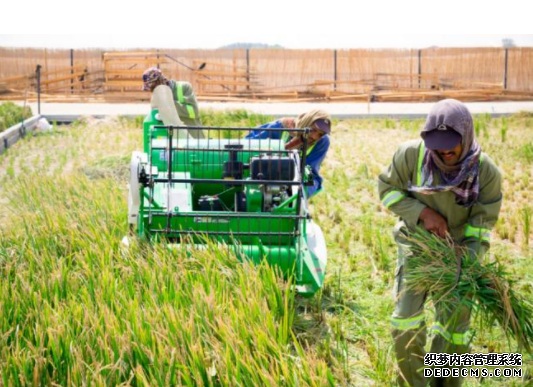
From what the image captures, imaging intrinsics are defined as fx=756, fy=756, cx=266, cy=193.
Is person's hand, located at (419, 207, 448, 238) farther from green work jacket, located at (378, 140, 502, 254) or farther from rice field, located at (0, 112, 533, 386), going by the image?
rice field, located at (0, 112, 533, 386)

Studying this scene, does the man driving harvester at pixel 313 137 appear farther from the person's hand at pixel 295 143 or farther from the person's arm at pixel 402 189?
the person's arm at pixel 402 189

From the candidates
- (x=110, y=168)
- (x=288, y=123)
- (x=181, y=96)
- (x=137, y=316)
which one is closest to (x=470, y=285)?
(x=137, y=316)

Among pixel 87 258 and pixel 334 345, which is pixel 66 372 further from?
pixel 334 345

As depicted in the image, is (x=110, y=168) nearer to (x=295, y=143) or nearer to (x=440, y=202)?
(x=295, y=143)

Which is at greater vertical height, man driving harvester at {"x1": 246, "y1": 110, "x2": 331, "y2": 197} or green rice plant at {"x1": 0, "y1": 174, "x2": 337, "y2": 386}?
man driving harvester at {"x1": 246, "y1": 110, "x2": 331, "y2": 197}

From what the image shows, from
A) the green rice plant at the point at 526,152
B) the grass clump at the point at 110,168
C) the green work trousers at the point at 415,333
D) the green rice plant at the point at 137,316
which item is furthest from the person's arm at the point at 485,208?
the green rice plant at the point at 526,152

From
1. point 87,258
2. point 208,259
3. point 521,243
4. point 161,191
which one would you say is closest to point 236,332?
point 208,259

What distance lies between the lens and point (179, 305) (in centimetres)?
440

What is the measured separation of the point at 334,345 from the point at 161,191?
2.18 m

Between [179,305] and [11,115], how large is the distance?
12.7m

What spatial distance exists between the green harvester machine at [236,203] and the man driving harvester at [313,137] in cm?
12

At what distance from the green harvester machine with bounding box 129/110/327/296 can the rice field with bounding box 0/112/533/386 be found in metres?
0.28

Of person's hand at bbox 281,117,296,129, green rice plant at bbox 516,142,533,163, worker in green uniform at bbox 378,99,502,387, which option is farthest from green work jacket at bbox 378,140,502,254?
green rice plant at bbox 516,142,533,163

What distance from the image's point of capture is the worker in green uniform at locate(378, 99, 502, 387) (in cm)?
402
